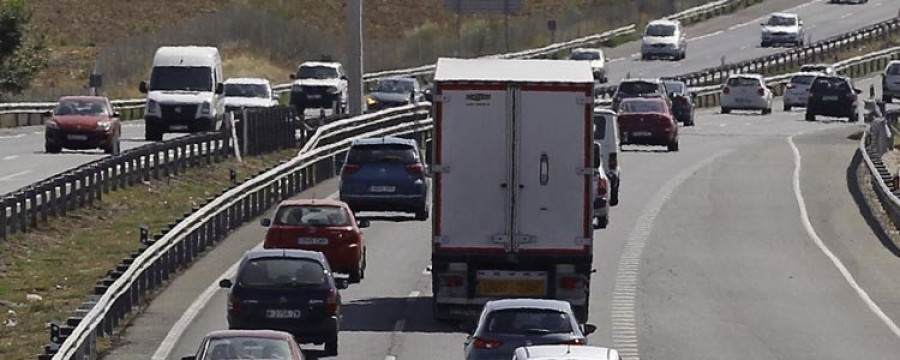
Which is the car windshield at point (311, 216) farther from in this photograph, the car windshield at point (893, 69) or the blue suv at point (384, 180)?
the car windshield at point (893, 69)

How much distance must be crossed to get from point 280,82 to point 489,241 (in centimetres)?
6269

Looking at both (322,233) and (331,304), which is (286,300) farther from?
(322,233)

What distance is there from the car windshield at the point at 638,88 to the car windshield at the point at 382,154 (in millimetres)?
23259

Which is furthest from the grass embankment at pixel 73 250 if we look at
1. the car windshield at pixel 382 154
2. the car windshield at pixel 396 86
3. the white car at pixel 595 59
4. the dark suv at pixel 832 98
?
the white car at pixel 595 59

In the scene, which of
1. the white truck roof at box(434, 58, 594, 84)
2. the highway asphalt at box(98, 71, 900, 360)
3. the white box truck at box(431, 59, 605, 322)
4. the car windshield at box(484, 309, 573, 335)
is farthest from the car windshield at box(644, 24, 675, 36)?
the car windshield at box(484, 309, 573, 335)

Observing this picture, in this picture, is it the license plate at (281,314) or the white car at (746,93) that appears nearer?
the license plate at (281,314)

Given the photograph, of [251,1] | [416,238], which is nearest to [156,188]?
[416,238]

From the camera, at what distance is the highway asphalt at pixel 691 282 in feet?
87.9

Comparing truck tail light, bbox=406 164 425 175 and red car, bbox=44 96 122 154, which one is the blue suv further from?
red car, bbox=44 96 122 154

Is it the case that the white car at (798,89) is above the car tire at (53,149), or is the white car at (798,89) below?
above

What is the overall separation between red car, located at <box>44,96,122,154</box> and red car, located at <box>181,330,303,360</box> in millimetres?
31033

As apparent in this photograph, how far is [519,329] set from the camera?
21.8 meters

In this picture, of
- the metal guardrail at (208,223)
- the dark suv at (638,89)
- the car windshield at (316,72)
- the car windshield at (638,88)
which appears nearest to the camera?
the metal guardrail at (208,223)

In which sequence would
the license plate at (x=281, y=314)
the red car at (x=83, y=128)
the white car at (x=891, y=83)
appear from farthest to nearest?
the white car at (x=891, y=83) < the red car at (x=83, y=128) < the license plate at (x=281, y=314)
